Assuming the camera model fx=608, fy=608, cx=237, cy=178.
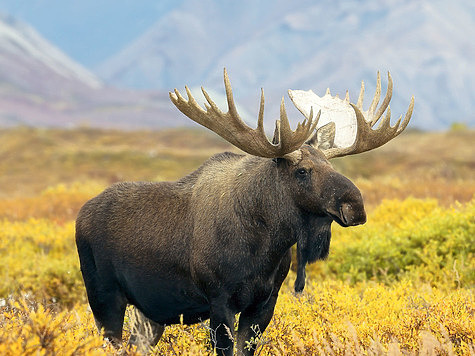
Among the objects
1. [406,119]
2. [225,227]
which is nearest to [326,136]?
[406,119]

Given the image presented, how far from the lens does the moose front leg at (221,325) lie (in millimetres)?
4270

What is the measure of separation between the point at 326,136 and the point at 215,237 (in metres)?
1.27

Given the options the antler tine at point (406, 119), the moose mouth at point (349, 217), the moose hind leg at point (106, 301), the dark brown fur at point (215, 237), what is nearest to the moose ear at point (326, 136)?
the dark brown fur at point (215, 237)

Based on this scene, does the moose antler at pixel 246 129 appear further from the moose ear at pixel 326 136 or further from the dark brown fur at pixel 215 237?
the moose ear at pixel 326 136

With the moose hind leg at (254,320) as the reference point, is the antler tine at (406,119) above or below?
above

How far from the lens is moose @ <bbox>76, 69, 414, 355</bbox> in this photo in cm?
424

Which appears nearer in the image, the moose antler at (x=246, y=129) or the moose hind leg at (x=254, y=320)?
the moose antler at (x=246, y=129)

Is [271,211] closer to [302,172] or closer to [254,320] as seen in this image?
[302,172]

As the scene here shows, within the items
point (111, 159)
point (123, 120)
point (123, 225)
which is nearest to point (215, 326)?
point (123, 225)

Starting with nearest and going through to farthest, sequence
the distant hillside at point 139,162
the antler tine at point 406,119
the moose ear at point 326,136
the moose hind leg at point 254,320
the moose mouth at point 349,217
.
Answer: the moose mouth at point 349,217 → the moose hind leg at point 254,320 → the antler tine at point 406,119 → the moose ear at point 326,136 → the distant hillside at point 139,162

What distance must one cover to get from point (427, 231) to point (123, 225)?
5.33 metres

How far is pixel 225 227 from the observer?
172 inches

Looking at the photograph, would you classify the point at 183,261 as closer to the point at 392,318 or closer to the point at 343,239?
the point at 392,318

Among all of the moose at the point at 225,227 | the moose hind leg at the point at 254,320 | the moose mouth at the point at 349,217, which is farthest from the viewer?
the moose hind leg at the point at 254,320
